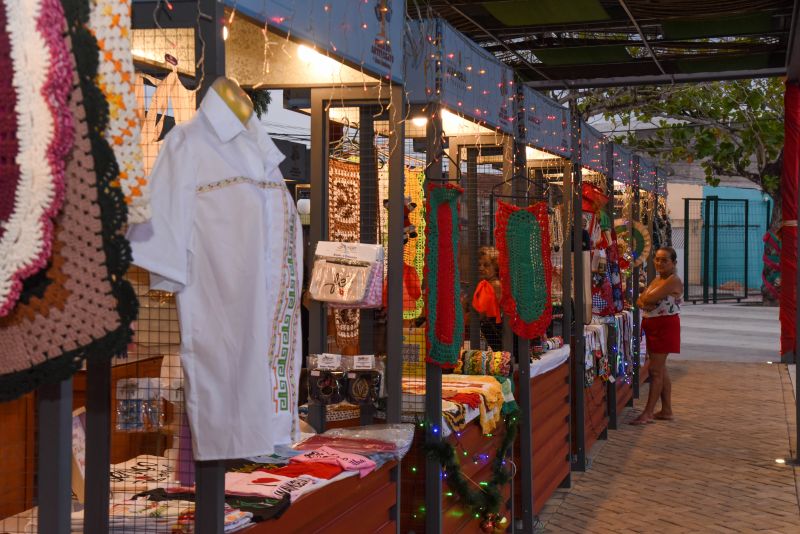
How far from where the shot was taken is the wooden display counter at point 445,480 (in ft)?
15.2

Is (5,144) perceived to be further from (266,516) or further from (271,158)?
(266,516)

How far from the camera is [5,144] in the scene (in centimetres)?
154

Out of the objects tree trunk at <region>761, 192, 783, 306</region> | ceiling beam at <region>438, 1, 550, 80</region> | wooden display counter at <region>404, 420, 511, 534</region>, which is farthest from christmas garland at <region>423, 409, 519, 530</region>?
tree trunk at <region>761, 192, 783, 306</region>

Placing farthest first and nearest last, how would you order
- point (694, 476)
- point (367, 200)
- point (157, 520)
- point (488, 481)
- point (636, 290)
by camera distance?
point (636, 290), point (694, 476), point (488, 481), point (367, 200), point (157, 520)

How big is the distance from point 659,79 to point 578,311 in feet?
14.3

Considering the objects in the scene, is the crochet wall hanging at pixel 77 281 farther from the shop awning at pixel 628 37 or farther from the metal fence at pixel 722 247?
the metal fence at pixel 722 247

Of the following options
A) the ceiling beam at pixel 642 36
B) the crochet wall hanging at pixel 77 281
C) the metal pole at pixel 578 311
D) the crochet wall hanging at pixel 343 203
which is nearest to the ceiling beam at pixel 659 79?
the ceiling beam at pixel 642 36

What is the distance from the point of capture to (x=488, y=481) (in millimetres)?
5410

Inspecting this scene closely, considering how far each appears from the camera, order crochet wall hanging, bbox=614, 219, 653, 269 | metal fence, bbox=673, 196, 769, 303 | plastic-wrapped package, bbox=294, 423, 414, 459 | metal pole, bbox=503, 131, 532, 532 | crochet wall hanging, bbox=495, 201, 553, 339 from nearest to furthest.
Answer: plastic-wrapped package, bbox=294, 423, 414, 459
crochet wall hanging, bbox=495, 201, 553, 339
metal pole, bbox=503, 131, 532, 532
crochet wall hanging, bbox=614, 219, 653, 269
metal fence, bbox=673, 196, 769, 303

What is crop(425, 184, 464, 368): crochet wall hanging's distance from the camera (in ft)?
14.9

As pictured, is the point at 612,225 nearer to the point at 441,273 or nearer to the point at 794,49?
the point at 794,49

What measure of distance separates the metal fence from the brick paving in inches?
587

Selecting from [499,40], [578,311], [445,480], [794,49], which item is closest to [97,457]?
[445,480]

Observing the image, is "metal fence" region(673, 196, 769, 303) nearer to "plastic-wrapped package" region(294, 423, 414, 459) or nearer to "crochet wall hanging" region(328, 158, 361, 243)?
"crochet wall hanging" region(328, 158, 361, 243)
